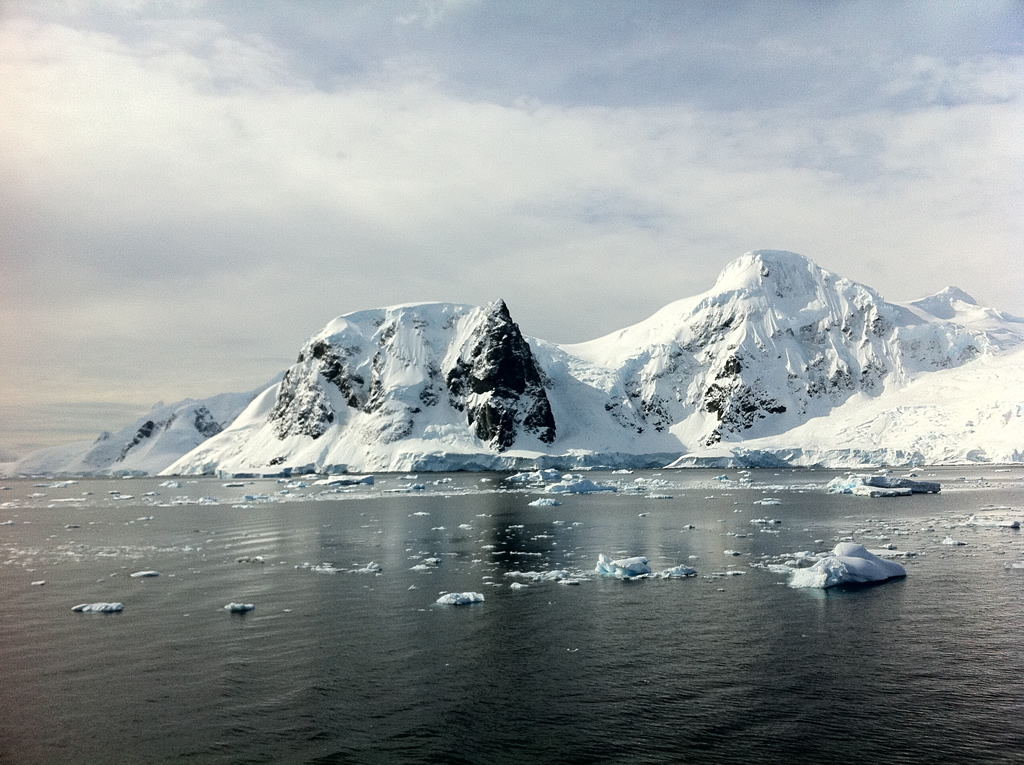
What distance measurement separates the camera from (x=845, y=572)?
3238 centimetres

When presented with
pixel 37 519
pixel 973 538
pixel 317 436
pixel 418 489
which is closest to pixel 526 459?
pixel 317 436

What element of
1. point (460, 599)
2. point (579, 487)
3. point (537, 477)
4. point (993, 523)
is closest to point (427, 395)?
point (537, 477)

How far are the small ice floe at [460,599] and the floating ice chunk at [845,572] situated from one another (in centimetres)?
1365

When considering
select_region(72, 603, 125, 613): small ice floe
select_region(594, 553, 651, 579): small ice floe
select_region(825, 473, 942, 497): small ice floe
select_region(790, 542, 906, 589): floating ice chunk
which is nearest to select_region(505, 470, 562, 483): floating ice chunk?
select_region(825, 473, 942, 497): small ice floe

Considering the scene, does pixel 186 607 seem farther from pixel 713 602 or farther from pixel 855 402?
pixel 855 402

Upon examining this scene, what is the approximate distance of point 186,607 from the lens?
1189 inches

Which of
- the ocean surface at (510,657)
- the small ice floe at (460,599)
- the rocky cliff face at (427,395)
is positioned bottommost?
the ocean surface at (510,657)

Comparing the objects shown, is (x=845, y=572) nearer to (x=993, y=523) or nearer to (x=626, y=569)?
(x=626, y=569)

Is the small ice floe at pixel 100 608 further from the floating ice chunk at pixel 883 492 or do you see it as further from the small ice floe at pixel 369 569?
the floating ice chunk at pixel 883 492

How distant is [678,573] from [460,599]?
1123 cm

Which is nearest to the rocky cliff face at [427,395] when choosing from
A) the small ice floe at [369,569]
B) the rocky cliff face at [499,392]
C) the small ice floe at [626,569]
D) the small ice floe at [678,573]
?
the rocky cliff face at [499,392]

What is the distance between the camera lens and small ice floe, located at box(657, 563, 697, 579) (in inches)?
1388

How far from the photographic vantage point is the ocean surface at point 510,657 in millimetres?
17062

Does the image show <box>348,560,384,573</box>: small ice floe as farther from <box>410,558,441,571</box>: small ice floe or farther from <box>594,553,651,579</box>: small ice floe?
<box>594,553,651,579</box>: small ice floe
